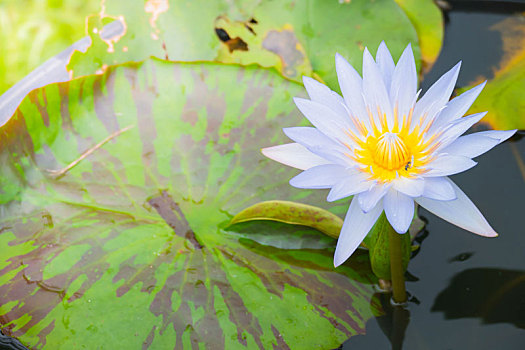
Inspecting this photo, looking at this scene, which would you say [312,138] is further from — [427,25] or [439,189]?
[427,25]

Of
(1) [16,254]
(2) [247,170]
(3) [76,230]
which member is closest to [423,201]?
(2) [247,170]

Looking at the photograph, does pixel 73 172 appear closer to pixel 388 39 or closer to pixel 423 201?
pixel 423 201

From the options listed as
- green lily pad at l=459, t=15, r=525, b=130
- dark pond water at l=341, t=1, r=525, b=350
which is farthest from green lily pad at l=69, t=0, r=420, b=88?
dark pond water at l=341, t=1, r=525, b=350

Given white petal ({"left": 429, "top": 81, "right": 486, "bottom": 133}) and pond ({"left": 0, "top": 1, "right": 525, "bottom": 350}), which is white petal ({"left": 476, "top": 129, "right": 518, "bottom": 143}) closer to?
white petal ({"left": 429, "top": 81, "right": 486, "bottom": 133})

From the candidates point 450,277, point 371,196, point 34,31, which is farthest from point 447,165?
point 34,31

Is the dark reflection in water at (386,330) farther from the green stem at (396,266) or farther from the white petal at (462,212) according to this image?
the white petal at (462,212)

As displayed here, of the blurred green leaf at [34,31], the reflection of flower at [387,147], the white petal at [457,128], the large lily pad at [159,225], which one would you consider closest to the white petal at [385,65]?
the reflection of flower at [387,147]

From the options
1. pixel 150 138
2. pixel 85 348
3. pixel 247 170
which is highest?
pixel 150 138
